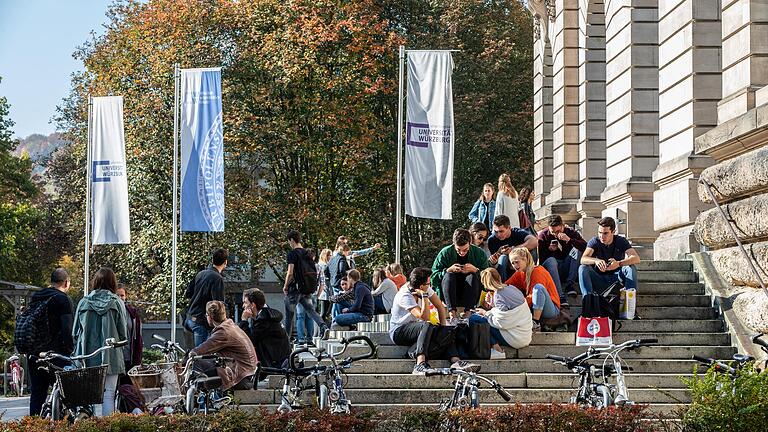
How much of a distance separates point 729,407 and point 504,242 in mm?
8423

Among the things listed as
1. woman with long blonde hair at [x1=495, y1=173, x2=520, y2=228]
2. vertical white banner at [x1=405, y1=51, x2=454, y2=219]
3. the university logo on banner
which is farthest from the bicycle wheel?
the university logo on banner

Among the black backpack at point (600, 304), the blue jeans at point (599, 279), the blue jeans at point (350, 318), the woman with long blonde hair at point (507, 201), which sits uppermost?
the woman with long blonde hair at point (507, 201)

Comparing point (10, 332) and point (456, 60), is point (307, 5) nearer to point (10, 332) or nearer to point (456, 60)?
point (456, 60)

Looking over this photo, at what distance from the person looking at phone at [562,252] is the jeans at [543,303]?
144 cm

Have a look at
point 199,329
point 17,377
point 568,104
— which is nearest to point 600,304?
point 199,329

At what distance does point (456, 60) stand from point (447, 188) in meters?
21.8

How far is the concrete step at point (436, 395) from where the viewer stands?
15.0 meters

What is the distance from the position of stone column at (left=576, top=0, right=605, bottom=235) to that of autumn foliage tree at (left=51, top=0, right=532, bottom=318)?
38.8 feet

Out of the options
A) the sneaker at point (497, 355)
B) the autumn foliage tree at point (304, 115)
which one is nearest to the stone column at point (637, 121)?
the sneaker at point (497, 355)

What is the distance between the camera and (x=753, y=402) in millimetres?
9883

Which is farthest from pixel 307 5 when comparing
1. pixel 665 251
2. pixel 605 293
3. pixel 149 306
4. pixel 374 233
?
pixel 605 293

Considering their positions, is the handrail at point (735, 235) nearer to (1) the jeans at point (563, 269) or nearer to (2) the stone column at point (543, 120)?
(1) the jeans at point (563, 269)

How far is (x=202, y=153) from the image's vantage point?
24.1 meters

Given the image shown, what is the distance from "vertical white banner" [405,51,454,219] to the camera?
2167cm
